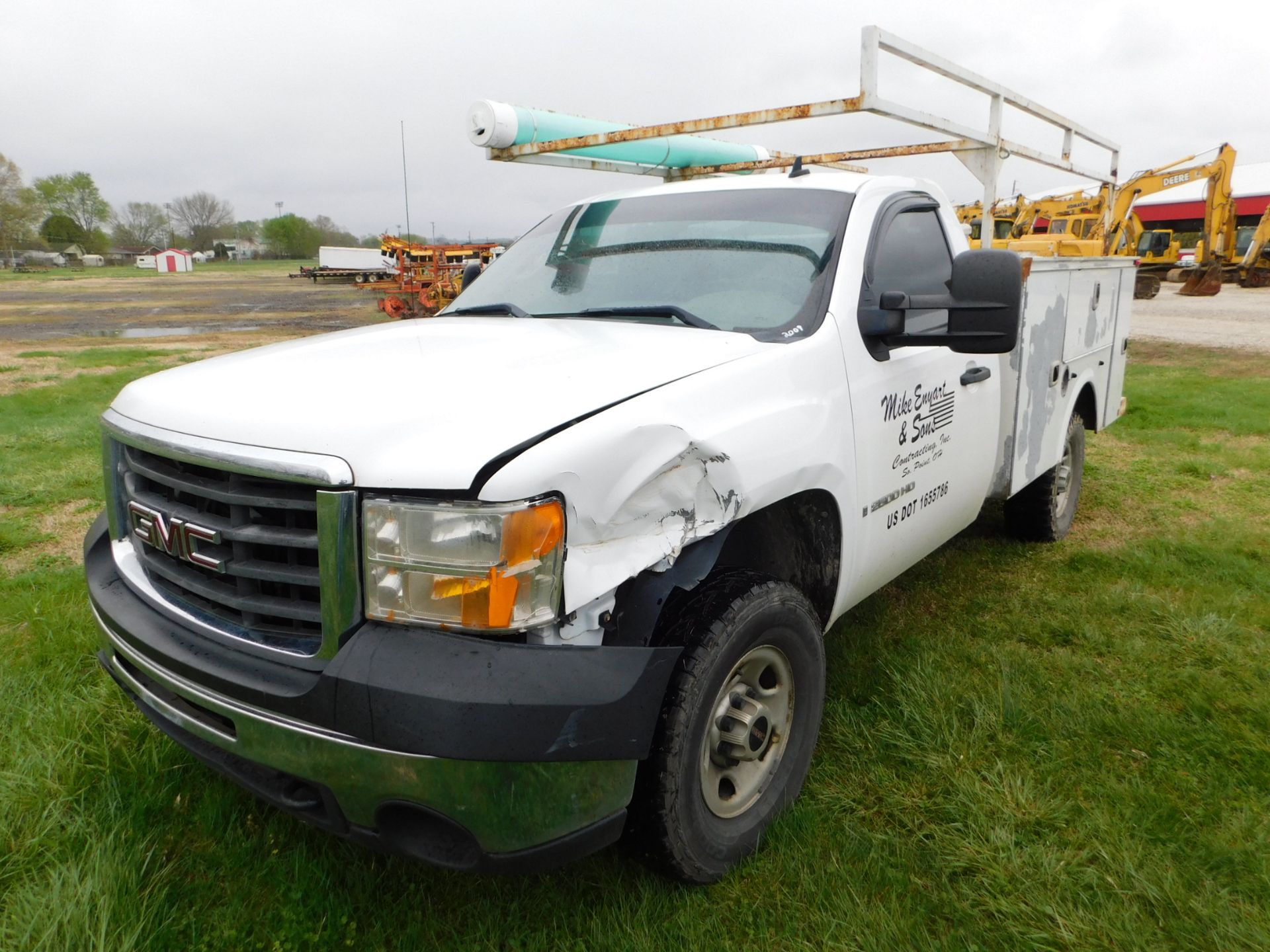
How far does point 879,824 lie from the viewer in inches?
101

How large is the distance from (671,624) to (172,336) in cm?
1850

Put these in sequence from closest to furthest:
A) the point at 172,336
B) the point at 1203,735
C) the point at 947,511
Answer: the point at 1203,735 < the point at 947,511 < the point at 172,336

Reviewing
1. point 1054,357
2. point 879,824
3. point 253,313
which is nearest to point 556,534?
point 879,824

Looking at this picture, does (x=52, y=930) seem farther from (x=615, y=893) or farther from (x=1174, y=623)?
(x=1174, y=623)

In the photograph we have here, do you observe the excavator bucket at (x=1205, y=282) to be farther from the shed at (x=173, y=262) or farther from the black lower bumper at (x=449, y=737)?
the shed at (x=173, y=262)

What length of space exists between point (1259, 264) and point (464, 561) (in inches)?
1023

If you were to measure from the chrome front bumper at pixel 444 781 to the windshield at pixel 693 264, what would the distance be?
54.0 inches

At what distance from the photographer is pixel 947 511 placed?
136 inches

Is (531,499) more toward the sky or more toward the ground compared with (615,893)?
more toward the sky

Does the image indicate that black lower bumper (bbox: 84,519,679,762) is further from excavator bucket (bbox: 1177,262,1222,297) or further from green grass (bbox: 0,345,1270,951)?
excavator bucket (bbox: 1177,262,1222,297)

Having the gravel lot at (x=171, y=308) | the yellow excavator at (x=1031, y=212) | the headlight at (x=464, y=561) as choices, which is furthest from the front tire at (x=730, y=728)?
the yellow excavator at (x=1031, y=212)

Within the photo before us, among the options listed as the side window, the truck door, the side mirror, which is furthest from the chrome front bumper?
the side window

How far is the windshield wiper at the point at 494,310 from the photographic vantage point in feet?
10.5

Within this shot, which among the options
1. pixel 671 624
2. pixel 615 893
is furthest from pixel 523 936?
pixel 671 624
